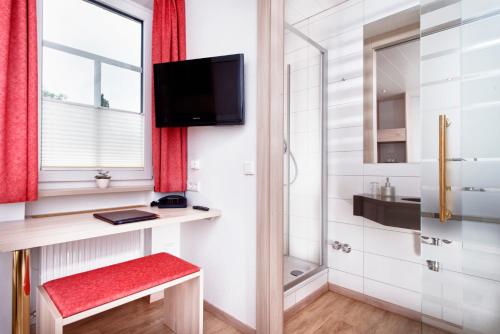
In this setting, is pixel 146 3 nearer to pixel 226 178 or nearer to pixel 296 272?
pixel 226 178

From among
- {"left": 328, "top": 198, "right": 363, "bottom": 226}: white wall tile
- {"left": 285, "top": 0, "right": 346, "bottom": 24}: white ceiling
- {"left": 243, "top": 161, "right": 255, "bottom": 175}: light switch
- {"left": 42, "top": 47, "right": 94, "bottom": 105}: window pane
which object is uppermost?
{"left": 285, "top": 0, "right": 346, "bottom": 24}: white ceiling

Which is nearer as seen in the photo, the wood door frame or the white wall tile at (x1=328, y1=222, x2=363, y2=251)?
the wood door frame

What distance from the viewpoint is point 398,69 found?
2.13 meters

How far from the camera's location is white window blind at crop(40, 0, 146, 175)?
1810 mm

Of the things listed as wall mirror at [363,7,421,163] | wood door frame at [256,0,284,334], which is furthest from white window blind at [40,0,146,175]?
wall mirror at [363,7,421,163]

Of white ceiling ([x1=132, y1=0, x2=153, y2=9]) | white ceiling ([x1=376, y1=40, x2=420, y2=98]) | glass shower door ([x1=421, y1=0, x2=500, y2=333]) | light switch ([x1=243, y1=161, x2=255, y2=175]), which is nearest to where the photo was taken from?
glass shower door ([x1=421, y1=0, x2=500, y2=333])

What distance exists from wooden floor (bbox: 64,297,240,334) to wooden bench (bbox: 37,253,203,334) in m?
0.14

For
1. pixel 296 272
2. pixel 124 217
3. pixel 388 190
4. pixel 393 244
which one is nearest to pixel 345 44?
pixel 388 190

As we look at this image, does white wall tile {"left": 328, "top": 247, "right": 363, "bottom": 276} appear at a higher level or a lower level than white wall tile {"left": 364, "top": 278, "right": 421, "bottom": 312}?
higher

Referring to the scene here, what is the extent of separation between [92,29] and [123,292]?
6.22ft

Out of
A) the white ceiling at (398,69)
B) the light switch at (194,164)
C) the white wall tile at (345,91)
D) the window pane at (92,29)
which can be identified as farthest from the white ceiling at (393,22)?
the window pane at (92,29)

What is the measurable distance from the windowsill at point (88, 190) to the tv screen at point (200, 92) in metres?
0.51

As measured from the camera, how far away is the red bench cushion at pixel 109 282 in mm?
1125

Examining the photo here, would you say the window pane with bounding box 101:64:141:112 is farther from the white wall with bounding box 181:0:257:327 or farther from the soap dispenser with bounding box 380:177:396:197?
the soap dispenser with bounding box 380:177:396:197
